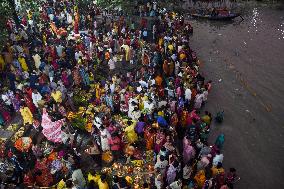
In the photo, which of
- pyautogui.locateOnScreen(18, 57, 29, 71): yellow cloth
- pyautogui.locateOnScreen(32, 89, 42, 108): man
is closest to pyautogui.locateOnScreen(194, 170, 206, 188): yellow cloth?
pyautogui.locateOnScreen(32, 89, 42, 108): man

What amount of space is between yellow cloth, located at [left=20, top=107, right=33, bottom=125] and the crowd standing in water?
4 cm

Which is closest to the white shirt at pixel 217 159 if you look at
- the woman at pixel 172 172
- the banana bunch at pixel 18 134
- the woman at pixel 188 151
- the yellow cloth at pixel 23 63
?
the woman at pixel 188 151

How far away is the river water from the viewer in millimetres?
11547

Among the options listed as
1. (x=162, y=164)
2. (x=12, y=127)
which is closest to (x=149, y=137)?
(x=162, y=164)

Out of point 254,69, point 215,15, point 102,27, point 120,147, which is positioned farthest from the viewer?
point 215,15

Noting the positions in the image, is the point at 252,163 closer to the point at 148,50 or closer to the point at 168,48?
the point at 168,48

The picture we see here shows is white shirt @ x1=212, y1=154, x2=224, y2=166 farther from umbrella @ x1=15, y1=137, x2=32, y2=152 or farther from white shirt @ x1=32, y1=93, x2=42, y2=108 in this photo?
white shirt @ x1=32, y1=93, x2=42, y2=108

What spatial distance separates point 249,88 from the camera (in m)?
16.3

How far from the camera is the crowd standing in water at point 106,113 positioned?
998 cm

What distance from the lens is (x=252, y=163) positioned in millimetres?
11500

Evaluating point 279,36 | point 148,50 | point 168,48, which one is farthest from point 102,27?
point 279,36

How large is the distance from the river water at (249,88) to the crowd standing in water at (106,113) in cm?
124

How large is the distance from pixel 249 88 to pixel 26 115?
10582 mm

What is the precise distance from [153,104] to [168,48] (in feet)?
18.4
